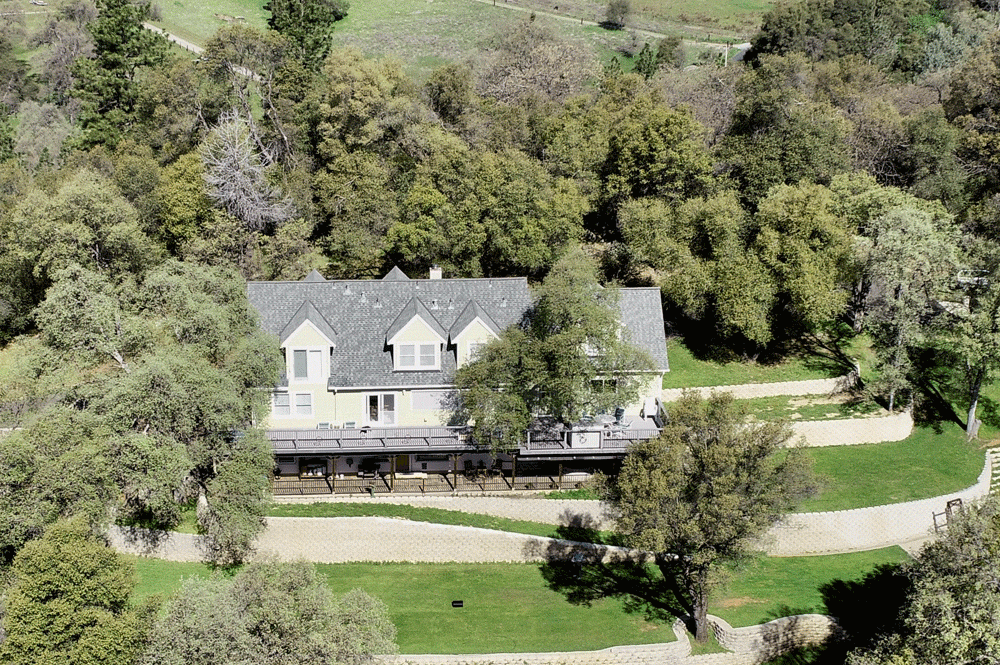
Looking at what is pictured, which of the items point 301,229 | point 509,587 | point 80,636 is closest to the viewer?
point 80,636

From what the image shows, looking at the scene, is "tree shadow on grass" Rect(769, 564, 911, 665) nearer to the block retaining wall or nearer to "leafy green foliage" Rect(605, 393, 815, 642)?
the block retaining wall

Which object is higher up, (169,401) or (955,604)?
(169,401)

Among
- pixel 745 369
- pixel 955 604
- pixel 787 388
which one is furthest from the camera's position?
pixel 745 369

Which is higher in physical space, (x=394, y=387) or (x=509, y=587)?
(x=394, y=387)

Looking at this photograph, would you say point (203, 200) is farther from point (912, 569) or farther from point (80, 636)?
point (912, 569)

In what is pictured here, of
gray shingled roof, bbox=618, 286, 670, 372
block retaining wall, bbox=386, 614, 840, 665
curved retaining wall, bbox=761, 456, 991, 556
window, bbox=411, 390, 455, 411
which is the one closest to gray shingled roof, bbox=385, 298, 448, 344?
window, bbox=411, 390, 455, 411

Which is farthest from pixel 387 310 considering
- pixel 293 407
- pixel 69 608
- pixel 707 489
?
pixel 69 608

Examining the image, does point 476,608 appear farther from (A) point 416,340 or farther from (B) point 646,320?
(B) point 646,320

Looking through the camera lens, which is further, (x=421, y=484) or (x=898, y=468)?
(x=898, y=468)

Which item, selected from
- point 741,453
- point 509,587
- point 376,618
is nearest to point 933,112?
point 741,453
